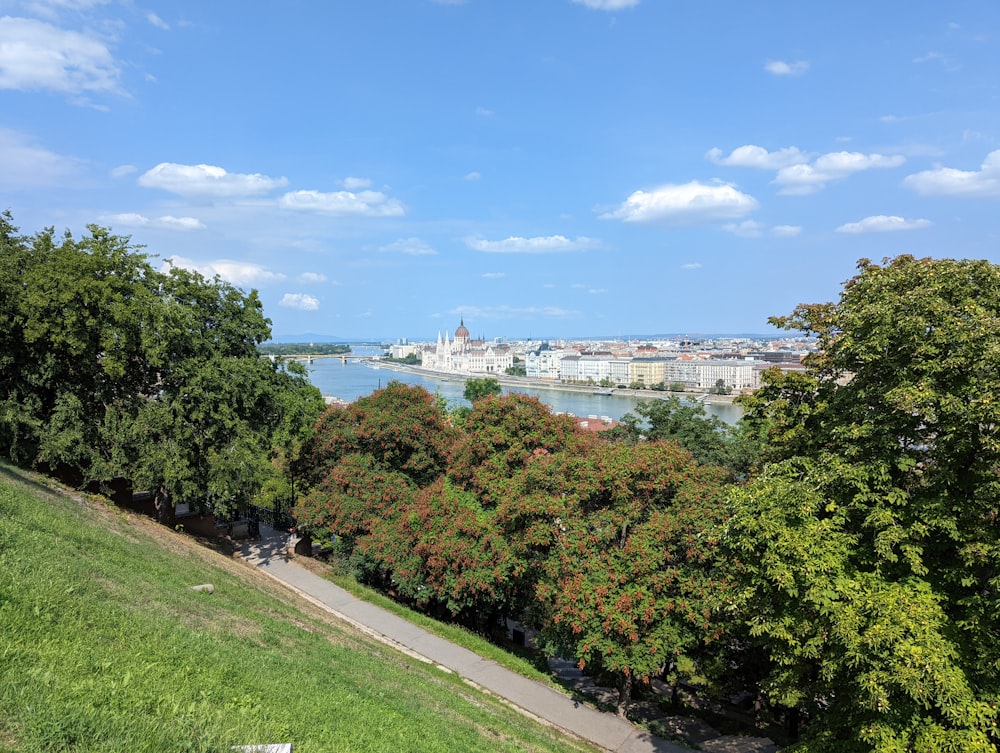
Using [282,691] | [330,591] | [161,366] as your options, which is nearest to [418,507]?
[330,591]

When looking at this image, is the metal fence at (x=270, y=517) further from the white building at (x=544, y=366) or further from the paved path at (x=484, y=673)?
the white building at (x=544, y=366)

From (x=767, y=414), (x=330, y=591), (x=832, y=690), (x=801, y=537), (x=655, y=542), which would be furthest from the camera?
(x=330, y=591)

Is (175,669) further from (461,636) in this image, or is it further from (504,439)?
(504,439)

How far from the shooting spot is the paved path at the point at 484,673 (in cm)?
1105

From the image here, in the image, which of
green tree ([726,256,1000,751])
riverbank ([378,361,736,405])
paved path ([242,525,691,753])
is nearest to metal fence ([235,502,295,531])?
paved path ([242,525,691,753])

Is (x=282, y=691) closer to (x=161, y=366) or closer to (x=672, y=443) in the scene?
(x=672, y=443)

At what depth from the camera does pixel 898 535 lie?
278 inches

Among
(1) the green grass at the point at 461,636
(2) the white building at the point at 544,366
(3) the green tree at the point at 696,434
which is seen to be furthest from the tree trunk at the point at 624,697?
(2) the white building at the point at 544,366

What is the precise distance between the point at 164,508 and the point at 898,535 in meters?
18.0

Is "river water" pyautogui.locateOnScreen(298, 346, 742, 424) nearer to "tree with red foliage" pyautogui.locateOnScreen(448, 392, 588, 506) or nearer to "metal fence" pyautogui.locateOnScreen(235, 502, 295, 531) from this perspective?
"metal fence" pyautogui.locateOnScreen(235, 502, 295, 531)

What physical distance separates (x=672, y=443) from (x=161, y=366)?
13.5 meters

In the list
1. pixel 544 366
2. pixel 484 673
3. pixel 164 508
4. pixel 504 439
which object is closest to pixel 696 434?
pixel 504 439

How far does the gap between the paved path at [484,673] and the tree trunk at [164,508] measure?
316 centimetres

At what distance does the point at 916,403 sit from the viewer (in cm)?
691
